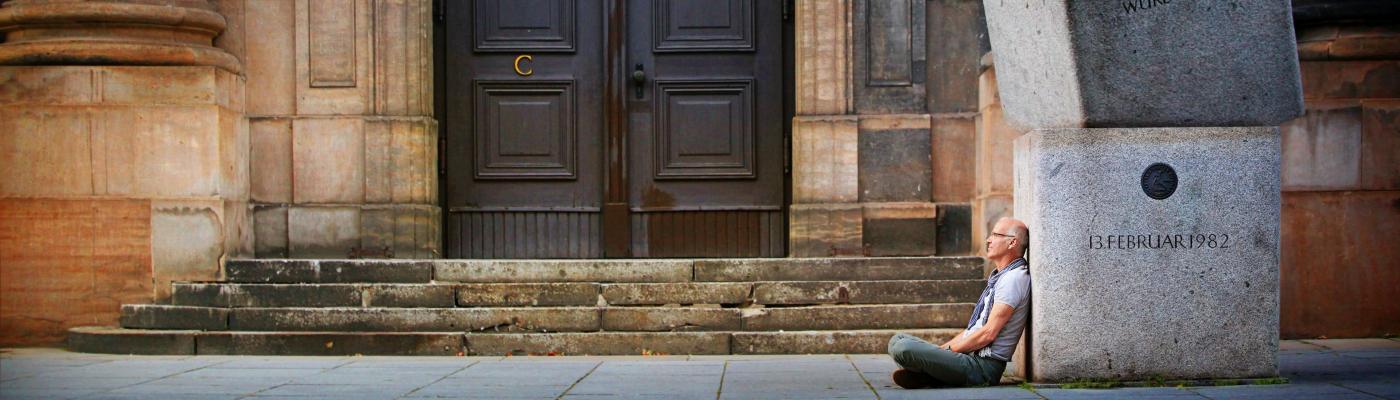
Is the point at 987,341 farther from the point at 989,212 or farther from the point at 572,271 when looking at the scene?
the point at 572,271

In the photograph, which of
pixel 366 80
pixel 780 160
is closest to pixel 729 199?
pixel 780 160

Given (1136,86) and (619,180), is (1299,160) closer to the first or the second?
(1136,86)

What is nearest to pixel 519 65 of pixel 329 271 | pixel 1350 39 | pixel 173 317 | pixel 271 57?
pixel 271 57

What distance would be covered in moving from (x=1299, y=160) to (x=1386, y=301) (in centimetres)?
105

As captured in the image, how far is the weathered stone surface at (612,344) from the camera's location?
8266 mm

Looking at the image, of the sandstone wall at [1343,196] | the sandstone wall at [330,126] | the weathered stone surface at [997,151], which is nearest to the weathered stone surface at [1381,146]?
the sandstone wall at [1343,196]

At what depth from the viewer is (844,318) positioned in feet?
27.9

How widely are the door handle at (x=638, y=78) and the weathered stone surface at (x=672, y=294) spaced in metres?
2.06

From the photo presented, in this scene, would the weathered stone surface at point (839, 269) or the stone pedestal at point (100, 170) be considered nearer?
the weathered stone surface at point (839, 269)

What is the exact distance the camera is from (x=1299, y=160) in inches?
348

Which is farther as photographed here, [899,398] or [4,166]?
[4,166]

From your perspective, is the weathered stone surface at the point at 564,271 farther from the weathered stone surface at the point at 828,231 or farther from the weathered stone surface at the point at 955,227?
the weathered stone surface at the point at 955,227

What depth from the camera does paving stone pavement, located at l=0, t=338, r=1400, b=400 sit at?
6055 mm

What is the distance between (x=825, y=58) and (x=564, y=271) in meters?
2.48
